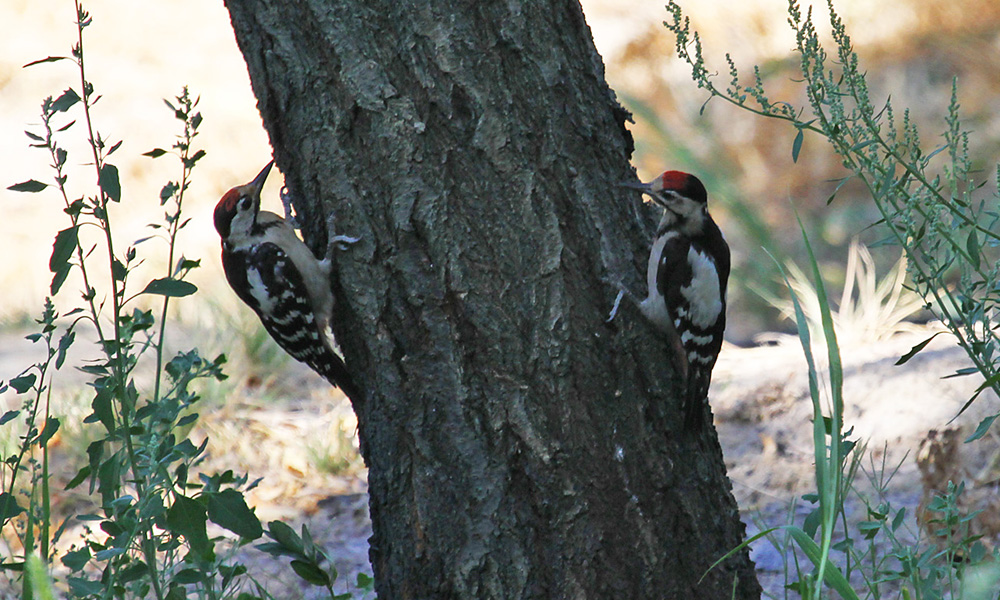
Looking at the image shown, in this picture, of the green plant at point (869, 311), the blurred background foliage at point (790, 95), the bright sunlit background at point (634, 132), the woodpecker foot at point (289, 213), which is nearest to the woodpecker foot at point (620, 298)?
the woodpecker foot at point (289, 213)

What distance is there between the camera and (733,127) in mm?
8547

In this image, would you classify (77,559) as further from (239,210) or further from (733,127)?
(733,127)

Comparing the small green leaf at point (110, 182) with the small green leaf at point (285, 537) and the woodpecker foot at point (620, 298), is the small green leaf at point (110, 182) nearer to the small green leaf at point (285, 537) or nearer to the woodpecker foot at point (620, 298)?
the small green leaf at point (285, 537)

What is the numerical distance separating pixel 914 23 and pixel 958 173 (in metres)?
7.00

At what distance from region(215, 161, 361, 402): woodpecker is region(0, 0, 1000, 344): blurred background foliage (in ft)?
9.66

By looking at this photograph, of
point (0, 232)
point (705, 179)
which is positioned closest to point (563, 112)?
point (705, 179)

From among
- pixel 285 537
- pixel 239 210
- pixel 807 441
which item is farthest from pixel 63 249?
pixel 807 441

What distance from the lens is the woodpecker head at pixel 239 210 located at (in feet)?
10.9

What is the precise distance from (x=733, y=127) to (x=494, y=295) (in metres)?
6.92

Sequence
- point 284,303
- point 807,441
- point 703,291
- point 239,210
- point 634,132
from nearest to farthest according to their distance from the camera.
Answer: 1. point 703,291
2. point 284,303
3. point 239,210
4. point 807,441
5. point 634,132

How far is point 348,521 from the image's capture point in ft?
13.3

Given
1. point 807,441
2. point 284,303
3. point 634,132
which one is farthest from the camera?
point 634,132

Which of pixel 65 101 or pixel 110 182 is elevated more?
pixel 65 101

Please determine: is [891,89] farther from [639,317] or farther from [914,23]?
[639,317]
